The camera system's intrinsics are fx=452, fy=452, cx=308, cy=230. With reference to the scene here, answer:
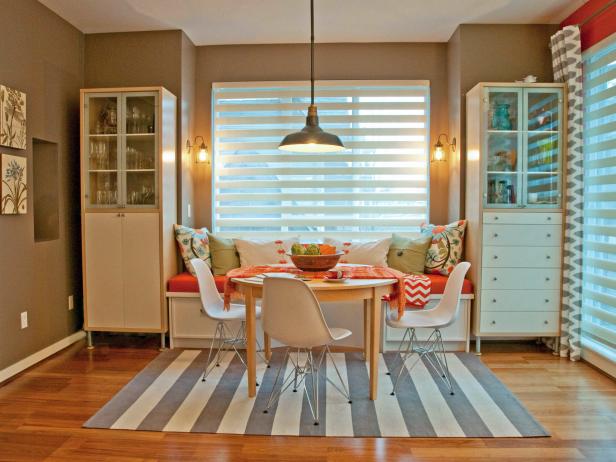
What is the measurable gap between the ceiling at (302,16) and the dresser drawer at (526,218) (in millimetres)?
1716

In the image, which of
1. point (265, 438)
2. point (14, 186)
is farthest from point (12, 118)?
point (265, 438)

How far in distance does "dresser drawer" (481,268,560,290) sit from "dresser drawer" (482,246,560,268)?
41 millimetres

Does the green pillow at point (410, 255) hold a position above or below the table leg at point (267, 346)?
above

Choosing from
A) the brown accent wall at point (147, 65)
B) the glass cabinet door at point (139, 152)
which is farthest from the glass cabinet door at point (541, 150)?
the glass cabinet door at point (139, 152)

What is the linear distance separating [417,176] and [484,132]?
2.88 feet

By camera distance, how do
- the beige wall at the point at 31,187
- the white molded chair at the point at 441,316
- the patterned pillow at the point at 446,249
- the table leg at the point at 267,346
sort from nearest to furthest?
the white molded chair at the point at 441,316 < the beige wall at the point at 31,187 < the table leg at the point at 267,346 < the patterned pillow at the point at 446,249

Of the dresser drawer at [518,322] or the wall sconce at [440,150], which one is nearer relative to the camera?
the dresser drawer at [518,322]

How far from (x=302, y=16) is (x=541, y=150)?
7.60 ft

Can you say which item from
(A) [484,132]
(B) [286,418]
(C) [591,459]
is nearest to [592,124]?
(A) [484,132]

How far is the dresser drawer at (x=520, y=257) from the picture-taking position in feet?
12.3

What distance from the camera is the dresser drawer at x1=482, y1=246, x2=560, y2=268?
3.73 meters

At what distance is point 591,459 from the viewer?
2193mm

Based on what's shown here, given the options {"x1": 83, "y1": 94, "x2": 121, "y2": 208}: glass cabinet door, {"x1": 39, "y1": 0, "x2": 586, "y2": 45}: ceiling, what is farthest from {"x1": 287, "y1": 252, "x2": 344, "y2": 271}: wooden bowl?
{"x1": 39, "y1": 0, "x2": 586, "y2": 45}: ceiling

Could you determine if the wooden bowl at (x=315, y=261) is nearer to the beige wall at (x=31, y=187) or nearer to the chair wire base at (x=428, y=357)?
the chair wire base at (x=428, y=357)
